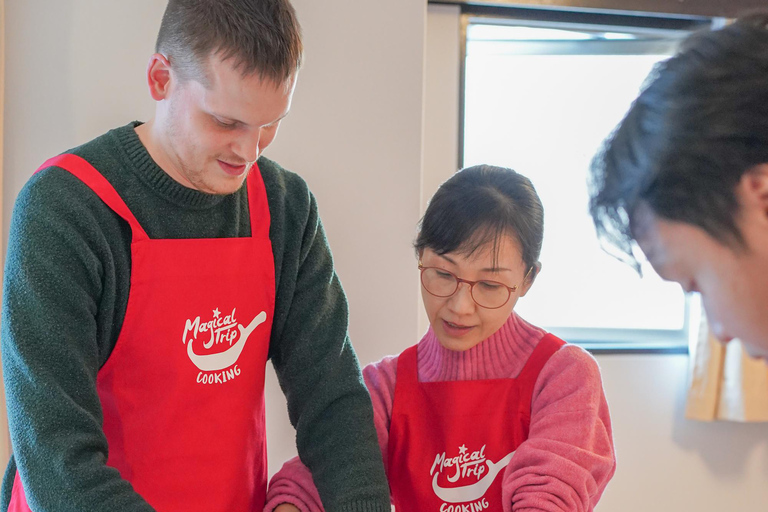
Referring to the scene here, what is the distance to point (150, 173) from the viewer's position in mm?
943

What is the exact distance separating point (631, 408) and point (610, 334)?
0.83ft

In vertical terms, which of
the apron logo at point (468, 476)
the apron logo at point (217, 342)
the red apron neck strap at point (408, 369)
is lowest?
the apron logo at point (468, 476)

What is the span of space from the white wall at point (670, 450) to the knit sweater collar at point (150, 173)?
1.65m

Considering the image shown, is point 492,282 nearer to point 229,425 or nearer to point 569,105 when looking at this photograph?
point 229,425

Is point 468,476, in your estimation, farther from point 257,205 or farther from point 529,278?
point 257,205

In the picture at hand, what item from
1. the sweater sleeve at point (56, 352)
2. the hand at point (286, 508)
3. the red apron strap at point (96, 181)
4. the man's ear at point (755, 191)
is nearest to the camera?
the man's ear at point (755, 191)

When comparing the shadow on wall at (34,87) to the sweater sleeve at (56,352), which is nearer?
the sweater sleeve at (56,352)

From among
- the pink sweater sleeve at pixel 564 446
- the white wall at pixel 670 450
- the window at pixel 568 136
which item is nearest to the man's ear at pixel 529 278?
the pink sweater sleeve at pixel 564 446

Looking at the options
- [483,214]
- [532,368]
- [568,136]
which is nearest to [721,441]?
[568,136]

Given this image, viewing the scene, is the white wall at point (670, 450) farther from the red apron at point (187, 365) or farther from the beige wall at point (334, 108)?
the red apron at point (187, 365)

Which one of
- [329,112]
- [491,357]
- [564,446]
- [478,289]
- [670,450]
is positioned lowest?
[670,450]

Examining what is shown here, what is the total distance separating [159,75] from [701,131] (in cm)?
69

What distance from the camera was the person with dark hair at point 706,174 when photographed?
0.53 meters

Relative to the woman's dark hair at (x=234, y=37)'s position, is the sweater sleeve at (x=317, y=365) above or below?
below
